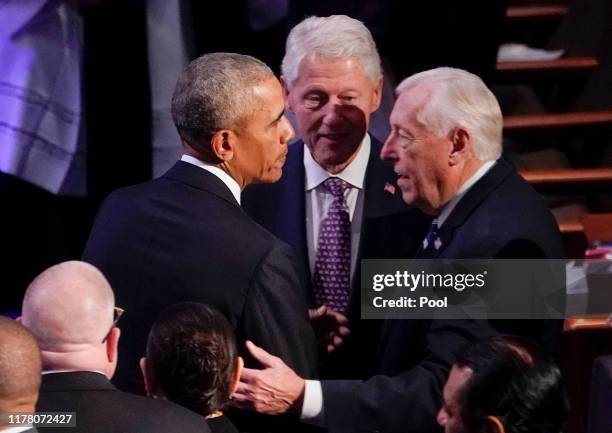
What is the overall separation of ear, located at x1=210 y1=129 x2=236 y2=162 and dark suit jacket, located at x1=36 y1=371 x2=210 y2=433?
0.63m

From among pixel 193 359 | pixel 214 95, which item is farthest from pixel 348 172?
pixel 193 359

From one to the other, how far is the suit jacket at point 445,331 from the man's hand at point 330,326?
13 cm

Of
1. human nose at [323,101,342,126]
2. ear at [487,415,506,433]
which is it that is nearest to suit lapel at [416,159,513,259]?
human nose at [323,101,342,126]

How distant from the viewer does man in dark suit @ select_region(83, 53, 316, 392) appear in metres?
2.83

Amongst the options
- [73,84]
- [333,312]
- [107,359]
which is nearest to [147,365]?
[107,359]

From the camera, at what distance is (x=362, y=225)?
3.18 metres

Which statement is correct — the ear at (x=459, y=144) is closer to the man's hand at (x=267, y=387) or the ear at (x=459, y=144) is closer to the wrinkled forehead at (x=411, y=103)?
the wrinkled forehead at (x=411, y=103)

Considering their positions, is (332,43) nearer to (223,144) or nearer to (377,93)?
(377,93)

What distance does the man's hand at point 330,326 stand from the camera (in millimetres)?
3133

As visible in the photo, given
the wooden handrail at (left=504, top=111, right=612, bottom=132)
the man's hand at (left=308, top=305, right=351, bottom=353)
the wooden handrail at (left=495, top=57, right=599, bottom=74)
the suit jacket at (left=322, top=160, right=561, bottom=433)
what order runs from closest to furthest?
the suit jacket at (left=322, top=160, right=561, bottom=433)
the man's hand at (left=308, top=305, right=351, bottom=353)
the wooden handrail at (left=504, top=111, right=612, bottom=132)
the wooden handrail at (left=495, top=57, right=599, bottom=74)

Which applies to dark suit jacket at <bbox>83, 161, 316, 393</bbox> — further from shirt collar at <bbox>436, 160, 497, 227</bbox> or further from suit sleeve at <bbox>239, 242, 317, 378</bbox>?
shirt collar at <bbox>436, 160, 497, 227</bbox>

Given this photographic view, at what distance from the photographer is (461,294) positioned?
2.95 m

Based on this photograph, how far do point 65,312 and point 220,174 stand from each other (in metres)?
0.56

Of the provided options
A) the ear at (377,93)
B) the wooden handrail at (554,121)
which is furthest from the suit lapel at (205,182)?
the wooden handrail at (554,121)
